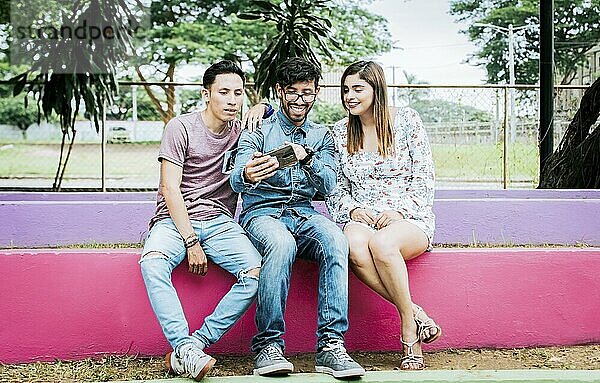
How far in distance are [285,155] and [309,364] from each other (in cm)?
75

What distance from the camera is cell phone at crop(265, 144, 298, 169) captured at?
2.70 m

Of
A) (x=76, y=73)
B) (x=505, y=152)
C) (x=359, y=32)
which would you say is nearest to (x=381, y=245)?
(x=76, y=73)

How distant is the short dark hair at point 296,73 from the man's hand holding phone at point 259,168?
30cm

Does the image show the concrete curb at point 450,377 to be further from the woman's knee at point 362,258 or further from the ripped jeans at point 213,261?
the woman's knee at point 362,258

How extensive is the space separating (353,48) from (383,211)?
14869mm

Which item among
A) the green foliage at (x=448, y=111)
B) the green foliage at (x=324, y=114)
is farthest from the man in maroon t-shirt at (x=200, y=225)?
the green foliage at (x=324, y=114)

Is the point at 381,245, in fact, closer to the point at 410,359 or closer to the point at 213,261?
the point at 410,359

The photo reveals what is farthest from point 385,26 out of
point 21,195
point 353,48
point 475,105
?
point 21,195

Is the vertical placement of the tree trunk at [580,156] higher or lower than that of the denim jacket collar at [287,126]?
lower

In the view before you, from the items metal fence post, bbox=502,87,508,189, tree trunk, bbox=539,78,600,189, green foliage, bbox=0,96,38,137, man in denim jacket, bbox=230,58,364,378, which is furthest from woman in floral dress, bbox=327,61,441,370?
green foliage, bbox=0,96,38,137

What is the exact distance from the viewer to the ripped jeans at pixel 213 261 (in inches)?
99.0

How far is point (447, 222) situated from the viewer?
3.66 m

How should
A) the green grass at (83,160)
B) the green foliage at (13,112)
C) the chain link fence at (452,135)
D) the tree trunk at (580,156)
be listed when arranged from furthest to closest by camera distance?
the green foliage at (13,112), the green grass at (83,160), the chain link fence at (452,135), the tree trunk at (580,156)

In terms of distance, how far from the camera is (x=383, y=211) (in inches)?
113
